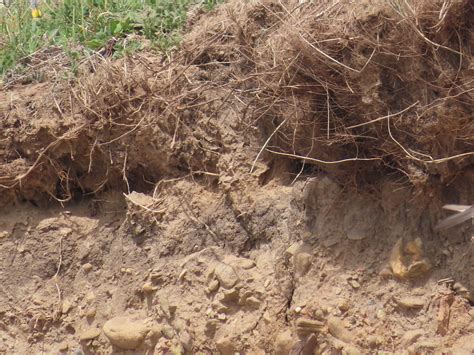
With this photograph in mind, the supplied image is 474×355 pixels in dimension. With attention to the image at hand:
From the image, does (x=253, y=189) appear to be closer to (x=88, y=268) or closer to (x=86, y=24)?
(x=88, y=268)

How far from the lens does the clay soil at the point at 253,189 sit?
10.4ft

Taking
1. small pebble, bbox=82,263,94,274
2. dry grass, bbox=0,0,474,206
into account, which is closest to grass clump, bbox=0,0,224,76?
dry grass, bbox=0,0,474,206

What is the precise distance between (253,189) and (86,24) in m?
1.36

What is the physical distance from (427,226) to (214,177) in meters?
1.02

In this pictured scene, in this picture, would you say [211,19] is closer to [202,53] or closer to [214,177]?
[202,53]

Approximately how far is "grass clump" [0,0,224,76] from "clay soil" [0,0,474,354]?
0.49 ft

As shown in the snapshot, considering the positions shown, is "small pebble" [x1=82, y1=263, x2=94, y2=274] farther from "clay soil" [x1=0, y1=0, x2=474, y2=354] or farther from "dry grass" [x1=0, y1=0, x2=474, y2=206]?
"dry grass" [x1=0, y1=0, x2=474, y2=206]

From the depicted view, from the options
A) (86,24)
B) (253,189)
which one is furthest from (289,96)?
(86,24)

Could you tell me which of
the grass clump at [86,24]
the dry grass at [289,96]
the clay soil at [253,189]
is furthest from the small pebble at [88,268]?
the grass clump at [86,24]

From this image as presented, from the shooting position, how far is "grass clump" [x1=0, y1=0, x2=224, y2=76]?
434cm

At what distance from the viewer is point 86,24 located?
459 centimetres

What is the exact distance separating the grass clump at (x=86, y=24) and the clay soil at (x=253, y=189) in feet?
0.49

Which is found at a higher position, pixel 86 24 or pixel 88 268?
pixel 86 24

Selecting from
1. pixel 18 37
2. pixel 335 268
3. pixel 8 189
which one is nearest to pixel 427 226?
pixel 335 268
